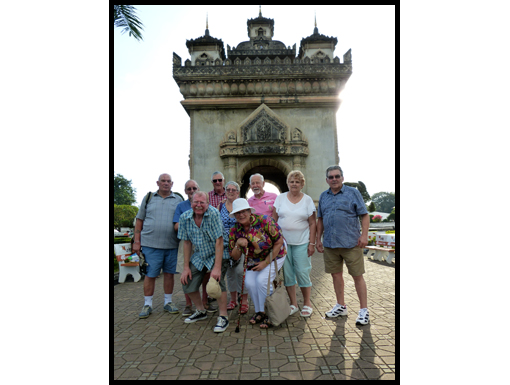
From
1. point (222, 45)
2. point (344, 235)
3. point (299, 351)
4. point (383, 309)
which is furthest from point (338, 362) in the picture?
point (222, 45)

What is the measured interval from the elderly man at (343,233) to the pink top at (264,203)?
0.88 metres

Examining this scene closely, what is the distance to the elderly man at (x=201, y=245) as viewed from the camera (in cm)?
409

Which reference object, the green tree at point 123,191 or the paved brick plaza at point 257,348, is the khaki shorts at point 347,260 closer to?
the paved brick plaza at point 257,348

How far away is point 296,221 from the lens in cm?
452

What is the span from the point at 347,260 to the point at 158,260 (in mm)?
2877

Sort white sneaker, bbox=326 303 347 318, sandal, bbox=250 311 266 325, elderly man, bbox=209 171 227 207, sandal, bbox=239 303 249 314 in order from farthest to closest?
elderly man, bbox=209 171 227 207 < sandal, bbox=239 303 249 314 < white sneaker, bbox=326 303 347 318 < sandal, bbox=250 311 266 325

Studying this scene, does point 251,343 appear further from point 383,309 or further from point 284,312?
point 383,309

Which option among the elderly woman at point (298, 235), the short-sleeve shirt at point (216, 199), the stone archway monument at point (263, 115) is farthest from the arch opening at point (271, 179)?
the elderly woman at point (298, 235)

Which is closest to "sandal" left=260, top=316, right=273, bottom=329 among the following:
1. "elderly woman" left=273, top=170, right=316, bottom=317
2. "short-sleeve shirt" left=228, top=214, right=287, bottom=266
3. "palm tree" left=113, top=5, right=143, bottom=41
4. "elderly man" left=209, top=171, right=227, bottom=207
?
"elderly woman" left=273, top=170, right=316, bottom=317

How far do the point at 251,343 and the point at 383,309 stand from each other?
226 cm

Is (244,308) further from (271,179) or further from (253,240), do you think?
(271,179)

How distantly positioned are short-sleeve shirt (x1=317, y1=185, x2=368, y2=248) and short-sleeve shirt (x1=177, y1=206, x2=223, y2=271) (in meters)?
1.51

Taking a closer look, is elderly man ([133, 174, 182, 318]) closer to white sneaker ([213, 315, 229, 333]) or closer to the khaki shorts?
→ white sneaker ([213, 315, 229, 333])

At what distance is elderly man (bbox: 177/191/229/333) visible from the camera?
409cm
